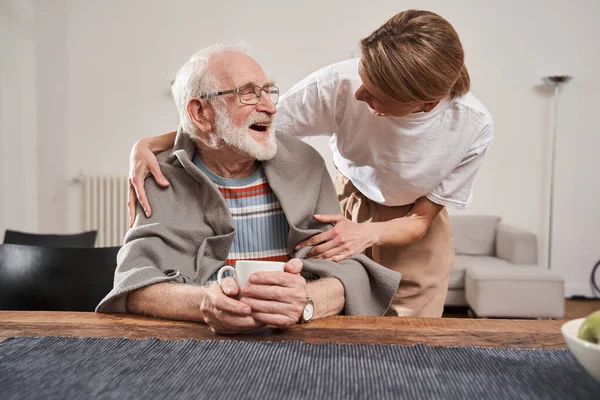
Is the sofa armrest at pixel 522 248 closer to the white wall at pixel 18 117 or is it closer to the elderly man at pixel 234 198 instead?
the elderly man at pixel 234 198

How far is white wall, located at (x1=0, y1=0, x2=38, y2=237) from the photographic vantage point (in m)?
4.54

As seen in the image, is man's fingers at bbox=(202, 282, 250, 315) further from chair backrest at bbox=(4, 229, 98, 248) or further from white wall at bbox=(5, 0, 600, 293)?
white wall at bbox=(5, 0, 600, 293)

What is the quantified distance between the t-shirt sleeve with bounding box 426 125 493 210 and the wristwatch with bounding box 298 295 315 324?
88cm

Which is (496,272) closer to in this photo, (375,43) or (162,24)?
(375,43)

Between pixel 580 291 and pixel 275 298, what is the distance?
17.0ft

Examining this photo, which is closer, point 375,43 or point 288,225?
point 375,43

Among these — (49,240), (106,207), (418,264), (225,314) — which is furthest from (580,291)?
(225,314)

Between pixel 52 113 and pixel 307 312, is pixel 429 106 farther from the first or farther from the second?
pixel 52 113

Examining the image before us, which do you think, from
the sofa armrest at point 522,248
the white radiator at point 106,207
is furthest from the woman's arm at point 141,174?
the white radiator at point 106,207

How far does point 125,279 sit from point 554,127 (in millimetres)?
4953

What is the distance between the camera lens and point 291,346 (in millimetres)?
978

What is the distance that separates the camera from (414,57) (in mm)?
1466

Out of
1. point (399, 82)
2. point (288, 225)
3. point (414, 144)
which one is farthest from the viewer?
point (414, 144)

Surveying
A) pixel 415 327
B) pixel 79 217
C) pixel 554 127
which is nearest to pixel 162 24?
pixel 79 217
